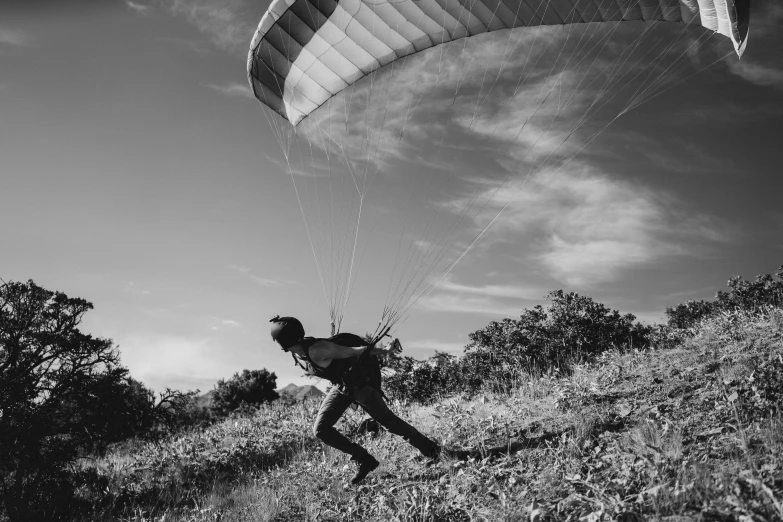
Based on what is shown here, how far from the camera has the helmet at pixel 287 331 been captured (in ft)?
16.4

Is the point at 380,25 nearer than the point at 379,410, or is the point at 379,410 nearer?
the point at 379,410

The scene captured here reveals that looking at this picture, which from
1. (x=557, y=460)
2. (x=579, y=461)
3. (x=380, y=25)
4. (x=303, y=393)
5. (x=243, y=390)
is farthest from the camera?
(x=303, y=393)

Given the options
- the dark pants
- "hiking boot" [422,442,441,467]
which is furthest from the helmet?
"hiking boot" [422,442,441,467]

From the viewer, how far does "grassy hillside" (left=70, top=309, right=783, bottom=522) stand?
10.6 ft

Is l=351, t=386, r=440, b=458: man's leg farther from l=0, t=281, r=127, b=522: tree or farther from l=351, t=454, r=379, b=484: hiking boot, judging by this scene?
l=0, t=281, r=127, b=522: tree

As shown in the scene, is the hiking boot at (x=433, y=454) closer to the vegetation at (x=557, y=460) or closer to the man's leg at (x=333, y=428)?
the vegetation at (x=557, y=460)

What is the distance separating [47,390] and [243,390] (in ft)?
115

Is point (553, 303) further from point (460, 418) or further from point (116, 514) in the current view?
point (116, 514)

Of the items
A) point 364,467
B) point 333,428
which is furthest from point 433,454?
point 333,428

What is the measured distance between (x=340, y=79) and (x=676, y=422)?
8755 millimetres

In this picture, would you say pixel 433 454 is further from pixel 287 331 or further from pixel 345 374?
pixel 287 331

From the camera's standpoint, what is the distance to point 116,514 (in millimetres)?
7020

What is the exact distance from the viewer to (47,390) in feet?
37.6

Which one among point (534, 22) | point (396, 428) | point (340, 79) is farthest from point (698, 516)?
point (340, 79)
